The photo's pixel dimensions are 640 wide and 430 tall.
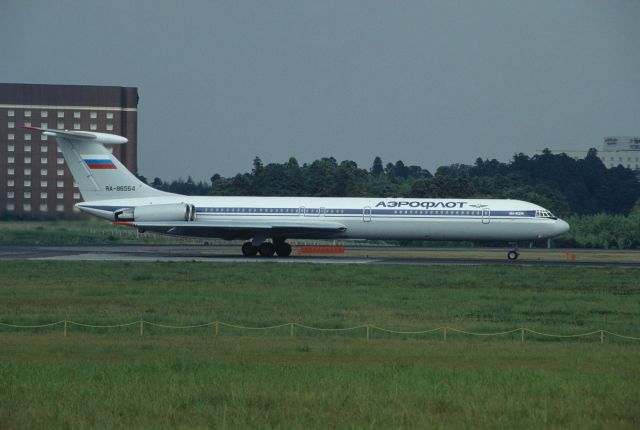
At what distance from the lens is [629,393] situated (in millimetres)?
18781

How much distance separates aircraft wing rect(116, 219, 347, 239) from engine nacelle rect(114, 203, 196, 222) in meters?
0.23

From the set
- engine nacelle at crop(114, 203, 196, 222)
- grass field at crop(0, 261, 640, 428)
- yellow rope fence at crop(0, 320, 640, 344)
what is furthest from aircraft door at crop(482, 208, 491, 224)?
yellow rope fence at crop(0, 320, 640, 344)

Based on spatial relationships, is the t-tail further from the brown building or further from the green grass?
the brown building

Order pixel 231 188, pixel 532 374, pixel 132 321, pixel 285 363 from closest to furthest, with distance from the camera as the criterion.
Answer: pixel 532 374, pixel 285 363, pixel 132 321, pixel 231 188

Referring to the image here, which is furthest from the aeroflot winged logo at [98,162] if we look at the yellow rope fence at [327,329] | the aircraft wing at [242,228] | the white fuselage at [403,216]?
the yellow rope fence at [327,329]

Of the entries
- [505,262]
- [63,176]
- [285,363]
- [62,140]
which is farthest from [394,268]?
[63,176]

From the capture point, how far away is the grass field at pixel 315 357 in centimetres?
1711

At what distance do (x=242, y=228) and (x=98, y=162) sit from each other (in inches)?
386

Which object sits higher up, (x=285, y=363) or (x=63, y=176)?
(x=63, y=176)

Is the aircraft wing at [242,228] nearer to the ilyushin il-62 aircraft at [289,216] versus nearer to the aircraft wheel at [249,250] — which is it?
the ilyushin il-62 aircraft at [289,216]

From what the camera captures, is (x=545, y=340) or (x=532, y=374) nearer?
(x=532, y=374)

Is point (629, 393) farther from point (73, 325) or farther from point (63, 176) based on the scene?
point (63, 176)

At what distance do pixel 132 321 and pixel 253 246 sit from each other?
28.9 m

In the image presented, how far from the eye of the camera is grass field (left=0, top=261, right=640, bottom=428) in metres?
17.1
